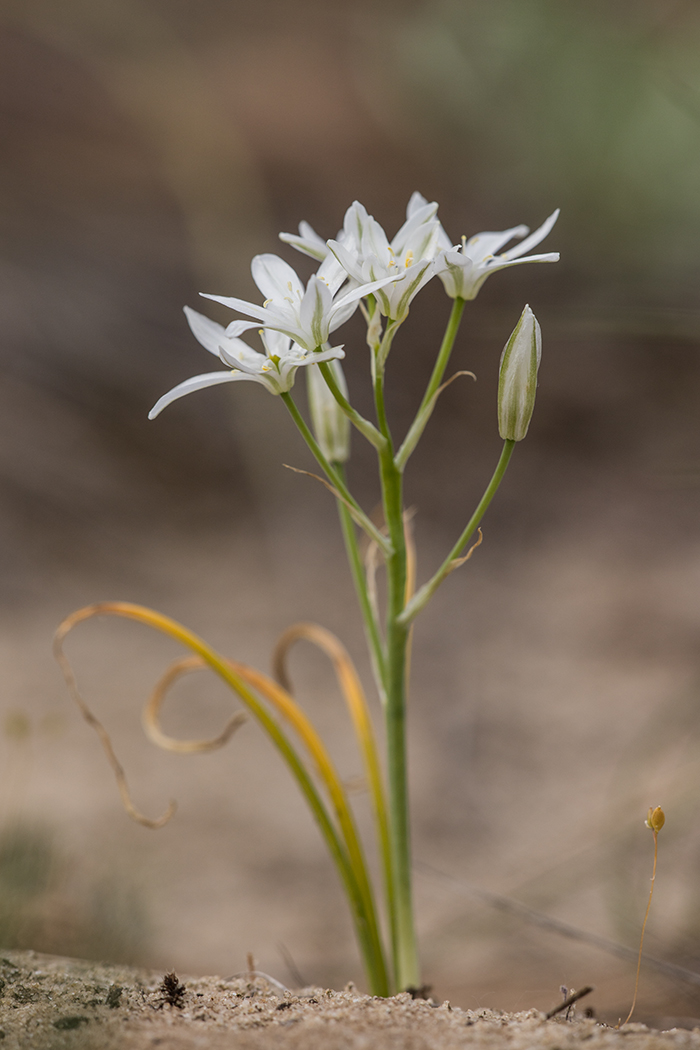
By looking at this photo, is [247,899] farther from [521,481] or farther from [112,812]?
[521,481]

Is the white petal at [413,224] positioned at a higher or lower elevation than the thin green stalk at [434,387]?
higher

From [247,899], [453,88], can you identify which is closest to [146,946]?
[247,899]

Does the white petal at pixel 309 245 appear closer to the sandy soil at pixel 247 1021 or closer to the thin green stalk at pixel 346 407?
the thin green stalk at pixel 346 407

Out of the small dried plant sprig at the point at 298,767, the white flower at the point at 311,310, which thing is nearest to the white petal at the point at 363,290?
the white flower at the point at 311,310

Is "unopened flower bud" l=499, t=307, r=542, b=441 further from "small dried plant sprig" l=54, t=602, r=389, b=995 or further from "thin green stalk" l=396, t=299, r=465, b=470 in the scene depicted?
"small dried plant sprig" l=54, t=602, r=389, b=995

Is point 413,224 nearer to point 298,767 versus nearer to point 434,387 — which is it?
point 434,387
